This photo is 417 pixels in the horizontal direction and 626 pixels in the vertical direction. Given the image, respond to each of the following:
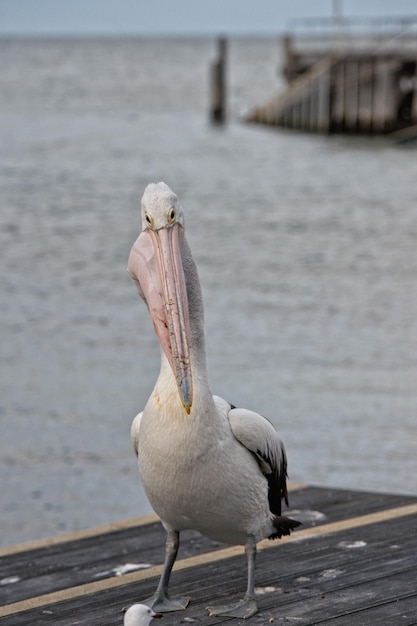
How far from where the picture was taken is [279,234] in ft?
53.5

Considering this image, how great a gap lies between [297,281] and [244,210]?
629 centimetres

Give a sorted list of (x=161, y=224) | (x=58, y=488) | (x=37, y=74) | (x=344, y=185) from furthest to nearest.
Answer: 1. (x=37, y=74)
2. (x=344, y=185)
3. (x=58, y=488)
4. (x=161, y=224)

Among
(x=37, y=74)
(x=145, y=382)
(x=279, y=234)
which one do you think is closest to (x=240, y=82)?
(x=37, y=74)

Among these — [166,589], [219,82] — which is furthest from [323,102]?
[166,589]

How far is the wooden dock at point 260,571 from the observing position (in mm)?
3561

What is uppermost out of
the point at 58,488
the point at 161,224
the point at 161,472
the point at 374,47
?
the point at 374,47

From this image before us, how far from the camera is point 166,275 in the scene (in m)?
3.22

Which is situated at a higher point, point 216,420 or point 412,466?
point 216,420

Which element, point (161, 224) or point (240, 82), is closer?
point (161, 224)

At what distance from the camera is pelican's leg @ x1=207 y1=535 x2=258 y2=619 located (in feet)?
11.4

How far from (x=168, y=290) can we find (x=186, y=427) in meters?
0.39

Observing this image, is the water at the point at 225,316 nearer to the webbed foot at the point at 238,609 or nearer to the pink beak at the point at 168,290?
the webbed foot at the point at 238,609

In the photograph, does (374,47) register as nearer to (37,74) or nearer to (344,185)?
(344,185)

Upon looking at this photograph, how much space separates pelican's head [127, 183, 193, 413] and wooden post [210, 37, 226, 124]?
29273 millimetres
